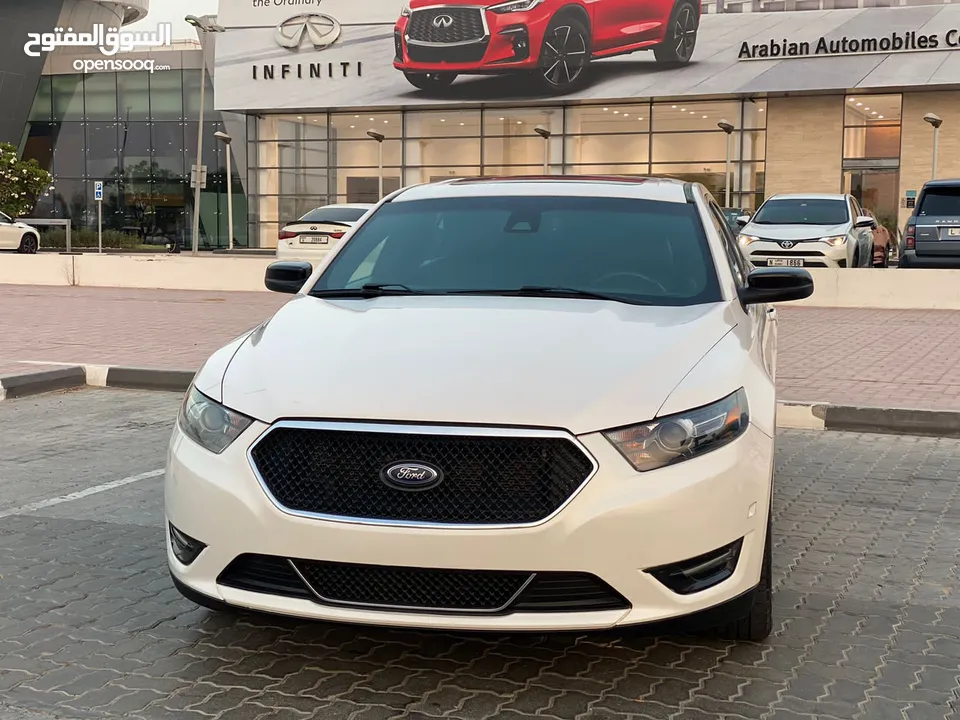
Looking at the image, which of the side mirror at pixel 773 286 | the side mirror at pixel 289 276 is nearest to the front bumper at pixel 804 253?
the side mirror at pixel 773 286

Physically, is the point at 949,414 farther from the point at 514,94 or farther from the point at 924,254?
the point at 514,94

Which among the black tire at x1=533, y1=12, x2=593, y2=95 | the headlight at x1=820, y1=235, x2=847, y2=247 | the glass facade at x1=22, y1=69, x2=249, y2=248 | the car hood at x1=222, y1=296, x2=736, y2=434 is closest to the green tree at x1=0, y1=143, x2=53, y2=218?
the glass facade at x1=22, y1=69, x2=249, y2=248

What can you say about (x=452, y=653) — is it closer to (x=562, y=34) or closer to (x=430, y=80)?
(x=562, y=34)

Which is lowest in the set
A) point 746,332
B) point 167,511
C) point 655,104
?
point 167,511

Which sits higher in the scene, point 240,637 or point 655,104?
point 655,104

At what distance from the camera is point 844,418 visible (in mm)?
8164

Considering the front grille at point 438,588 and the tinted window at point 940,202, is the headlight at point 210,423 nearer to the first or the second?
the front grille at point 438,588

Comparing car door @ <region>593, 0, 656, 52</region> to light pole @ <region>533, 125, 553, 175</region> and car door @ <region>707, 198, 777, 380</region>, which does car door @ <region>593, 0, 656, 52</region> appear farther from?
car door @ <region>707, 198, 777, 380</region>

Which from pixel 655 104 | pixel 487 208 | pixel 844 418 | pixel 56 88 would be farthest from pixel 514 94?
pixel 487 208

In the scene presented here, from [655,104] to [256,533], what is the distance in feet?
141

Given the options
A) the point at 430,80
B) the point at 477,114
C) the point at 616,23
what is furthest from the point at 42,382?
the point at 477,114

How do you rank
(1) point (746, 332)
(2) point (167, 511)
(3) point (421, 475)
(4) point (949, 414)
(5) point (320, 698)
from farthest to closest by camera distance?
(4) point (949, 414)
(1) point (746, 332)
(2) point (167, 511)
(5) point (320, 698)
(3) point (421, 475)

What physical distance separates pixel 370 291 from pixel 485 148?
4350cm

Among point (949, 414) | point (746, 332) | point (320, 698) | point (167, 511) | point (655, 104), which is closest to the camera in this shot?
point (320, 698)
